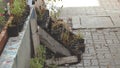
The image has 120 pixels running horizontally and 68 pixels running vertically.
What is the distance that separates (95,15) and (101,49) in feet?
7.50

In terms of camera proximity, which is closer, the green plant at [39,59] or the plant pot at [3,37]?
the plant pot at [3,37]

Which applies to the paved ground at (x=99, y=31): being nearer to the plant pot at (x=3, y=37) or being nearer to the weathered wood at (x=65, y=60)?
the weathered wood at (x=65, y=60)

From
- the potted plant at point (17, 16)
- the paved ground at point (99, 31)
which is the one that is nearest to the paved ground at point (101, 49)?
the paved ground at point (99, 31)

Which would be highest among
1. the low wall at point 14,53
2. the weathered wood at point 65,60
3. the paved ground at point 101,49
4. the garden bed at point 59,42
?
the low wall at point 14,53

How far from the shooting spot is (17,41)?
377 cm

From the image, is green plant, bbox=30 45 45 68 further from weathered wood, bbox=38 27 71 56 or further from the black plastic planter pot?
the black plastic planter pot

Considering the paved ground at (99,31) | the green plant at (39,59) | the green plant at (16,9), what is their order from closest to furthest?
the green plant at (16,9)
the green plant at (39,59)
the paved ground at (99,31)

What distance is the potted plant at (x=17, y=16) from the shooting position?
3873 mm

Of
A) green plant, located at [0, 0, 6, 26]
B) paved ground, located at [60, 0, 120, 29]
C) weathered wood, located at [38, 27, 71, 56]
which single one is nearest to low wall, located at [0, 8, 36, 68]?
green plant, located at [0, 0, 6, 26]

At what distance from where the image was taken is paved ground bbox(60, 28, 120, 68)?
5170mm

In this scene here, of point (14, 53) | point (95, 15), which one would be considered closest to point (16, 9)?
point (14, 53)

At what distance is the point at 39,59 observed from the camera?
4.86 m

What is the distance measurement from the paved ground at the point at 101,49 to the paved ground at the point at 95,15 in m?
0.40

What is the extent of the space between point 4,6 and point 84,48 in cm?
218
